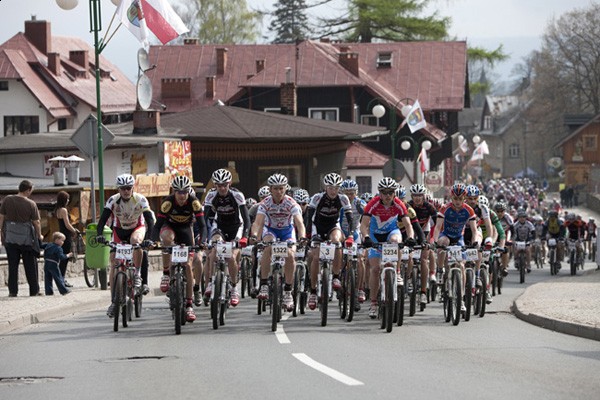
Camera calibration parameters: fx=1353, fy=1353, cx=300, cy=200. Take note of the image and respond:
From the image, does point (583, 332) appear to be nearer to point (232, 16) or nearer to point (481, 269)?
point (481, 269)

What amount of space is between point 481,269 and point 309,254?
259cm

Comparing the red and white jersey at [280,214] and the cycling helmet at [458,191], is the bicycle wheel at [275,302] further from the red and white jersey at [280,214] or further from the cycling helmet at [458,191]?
the cycling helmet at [458,191]

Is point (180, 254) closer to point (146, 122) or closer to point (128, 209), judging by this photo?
point (128, 209)

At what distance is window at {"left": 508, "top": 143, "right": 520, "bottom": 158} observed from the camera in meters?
169

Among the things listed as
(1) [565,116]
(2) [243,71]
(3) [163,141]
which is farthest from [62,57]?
(1) [565,116]

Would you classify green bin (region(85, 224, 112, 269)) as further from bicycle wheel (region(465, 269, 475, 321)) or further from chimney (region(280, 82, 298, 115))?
chimney (region(280, 82, 298, 115))

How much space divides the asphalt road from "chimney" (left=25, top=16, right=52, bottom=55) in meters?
60.3

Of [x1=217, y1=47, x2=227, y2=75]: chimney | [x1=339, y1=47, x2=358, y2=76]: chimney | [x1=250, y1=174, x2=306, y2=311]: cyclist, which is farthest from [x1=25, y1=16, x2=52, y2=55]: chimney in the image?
[x1=250, y1=174, x2=306, y2=311]: cyclist

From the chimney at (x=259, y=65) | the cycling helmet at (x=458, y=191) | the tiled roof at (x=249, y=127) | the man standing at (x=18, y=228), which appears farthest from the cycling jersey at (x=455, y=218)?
the chimney at (x=259, y=65)

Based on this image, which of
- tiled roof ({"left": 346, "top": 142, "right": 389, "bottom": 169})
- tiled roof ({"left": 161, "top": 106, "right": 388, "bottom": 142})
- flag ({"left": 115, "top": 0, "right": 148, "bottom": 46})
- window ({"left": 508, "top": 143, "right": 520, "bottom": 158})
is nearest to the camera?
flag ({"left": 115, "top": 0, "right": 148, "bottom": 46})

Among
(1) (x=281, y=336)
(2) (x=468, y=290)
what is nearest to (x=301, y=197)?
(2) (x=468, y=290)

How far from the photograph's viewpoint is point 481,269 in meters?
20.0

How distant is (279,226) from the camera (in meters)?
18.5

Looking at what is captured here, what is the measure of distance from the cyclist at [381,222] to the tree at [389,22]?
75804mm
